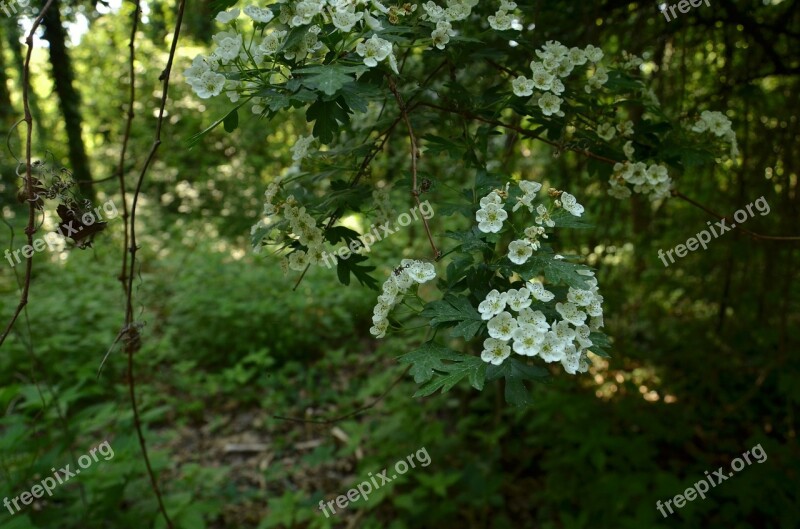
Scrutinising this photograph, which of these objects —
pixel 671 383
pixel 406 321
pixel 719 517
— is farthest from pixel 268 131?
pixel 719 517

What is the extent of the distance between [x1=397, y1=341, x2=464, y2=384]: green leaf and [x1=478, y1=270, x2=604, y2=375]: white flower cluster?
8 centimetres

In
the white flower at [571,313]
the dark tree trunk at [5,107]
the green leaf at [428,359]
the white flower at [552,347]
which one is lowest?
the white flower at [552,347]

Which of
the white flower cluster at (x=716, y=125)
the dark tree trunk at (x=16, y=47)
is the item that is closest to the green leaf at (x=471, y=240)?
the white flower cluster at (x=716, y=125)

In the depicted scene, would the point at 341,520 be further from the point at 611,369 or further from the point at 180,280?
the point at 180,280

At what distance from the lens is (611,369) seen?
3.25 m

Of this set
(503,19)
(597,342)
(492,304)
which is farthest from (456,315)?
(503,19)

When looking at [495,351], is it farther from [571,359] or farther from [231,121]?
[231,121]

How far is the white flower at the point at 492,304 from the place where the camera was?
102cm

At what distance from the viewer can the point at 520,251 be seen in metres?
1.12

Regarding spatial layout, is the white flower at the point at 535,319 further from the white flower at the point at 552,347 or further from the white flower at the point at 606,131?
the white flower at the point at 606,131

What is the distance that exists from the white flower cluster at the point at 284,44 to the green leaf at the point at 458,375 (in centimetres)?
62

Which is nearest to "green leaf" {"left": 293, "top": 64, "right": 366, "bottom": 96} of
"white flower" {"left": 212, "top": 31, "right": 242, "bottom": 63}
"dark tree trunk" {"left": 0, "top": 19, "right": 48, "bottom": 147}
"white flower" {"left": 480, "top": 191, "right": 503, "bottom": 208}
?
"white flower" {"left": 212, "top": 31, "right": 242, "bottom": 63}

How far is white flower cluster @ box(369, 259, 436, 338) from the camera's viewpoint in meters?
1.20

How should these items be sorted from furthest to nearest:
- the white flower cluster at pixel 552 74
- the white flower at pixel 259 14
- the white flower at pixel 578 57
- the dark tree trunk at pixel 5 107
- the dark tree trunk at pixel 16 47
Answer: the dark tree trunk at pixel 5 107 < the dark tree trunk at pixel 16 47 < the white flower at pixel 578 57 < the white flower cluster at pixel 552 74 < the white flower at pixel 259 14
